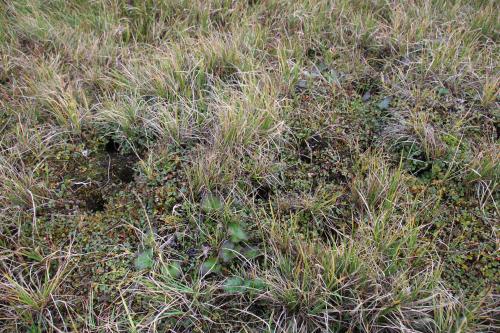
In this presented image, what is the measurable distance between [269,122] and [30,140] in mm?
1528

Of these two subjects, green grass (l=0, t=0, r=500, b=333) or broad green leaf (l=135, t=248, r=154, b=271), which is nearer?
green grass (l=0, t=0, r=500, b=333)

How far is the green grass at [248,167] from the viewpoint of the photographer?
2.11 m

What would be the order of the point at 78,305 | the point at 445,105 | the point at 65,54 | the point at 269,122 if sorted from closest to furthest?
1. the point at 78,305
2. the point at 269,122
3. the point at 445,105
4. the point at 65,54

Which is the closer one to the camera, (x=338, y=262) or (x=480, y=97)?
(x=338, y=262)

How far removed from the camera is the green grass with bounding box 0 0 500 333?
83.2 inches

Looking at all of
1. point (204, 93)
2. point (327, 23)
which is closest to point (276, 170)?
point (204, 93)

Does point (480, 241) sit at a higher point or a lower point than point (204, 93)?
lower

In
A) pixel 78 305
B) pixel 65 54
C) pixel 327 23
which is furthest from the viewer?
pixel 327 23

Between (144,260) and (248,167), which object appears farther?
(248,167)

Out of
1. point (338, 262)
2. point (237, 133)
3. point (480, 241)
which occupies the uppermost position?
point (237, 133)

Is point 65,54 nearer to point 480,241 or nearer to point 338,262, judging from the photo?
point 338,262

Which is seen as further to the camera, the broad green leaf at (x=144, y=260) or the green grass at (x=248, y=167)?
the broad green leaf at (x=144, y=260)

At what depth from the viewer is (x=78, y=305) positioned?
7.06 feet

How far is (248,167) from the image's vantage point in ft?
8.72
